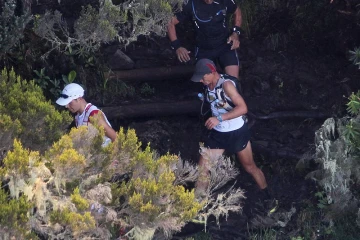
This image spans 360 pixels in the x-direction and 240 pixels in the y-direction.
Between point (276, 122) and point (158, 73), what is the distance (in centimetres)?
159

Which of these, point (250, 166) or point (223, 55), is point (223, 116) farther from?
point (223, 55)

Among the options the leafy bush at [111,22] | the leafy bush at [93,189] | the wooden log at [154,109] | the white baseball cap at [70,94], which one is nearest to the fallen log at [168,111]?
the wooden log at [154,109]

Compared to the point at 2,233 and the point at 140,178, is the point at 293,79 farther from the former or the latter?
the point at 2,233

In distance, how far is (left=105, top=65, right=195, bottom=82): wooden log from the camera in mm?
9461

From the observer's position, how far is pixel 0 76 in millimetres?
6375

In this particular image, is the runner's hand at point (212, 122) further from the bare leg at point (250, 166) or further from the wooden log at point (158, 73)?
the wooden log at point (158, 73)

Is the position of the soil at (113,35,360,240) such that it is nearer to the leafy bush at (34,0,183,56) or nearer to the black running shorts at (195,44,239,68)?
the black running shorts at (195,44,239,68)

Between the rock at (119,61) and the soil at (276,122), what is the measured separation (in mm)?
323

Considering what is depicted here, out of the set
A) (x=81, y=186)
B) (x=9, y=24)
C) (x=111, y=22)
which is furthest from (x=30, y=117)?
(x=111, y=22)

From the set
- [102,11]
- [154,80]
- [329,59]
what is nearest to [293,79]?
[329,59]

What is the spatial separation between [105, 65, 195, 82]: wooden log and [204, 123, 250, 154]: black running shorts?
2142 mm

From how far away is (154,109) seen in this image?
9.03 m

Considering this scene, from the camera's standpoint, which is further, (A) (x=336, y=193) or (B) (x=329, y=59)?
(B) (x=329, y=59)

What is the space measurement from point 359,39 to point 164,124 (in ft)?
8.54
